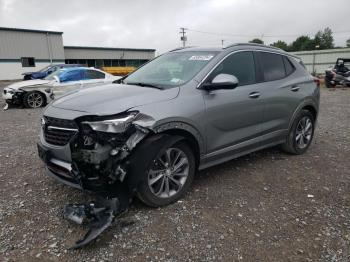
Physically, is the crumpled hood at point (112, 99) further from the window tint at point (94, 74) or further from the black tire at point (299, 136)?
the window tint at point (94, 74)

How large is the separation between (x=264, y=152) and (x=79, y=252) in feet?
12.6

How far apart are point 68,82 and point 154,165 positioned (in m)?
9.48

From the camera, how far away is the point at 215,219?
3.47 metres

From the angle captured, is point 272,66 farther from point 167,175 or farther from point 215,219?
point 215,219

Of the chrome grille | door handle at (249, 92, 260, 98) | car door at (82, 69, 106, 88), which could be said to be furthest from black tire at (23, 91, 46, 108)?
door handle at (249, 92, 260, 98)

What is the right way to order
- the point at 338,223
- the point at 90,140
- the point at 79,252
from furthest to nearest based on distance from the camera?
the point at 338,223, the point at 90,140, the point at 79,252

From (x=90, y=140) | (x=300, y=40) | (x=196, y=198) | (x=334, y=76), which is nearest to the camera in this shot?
(x=90, y=140)

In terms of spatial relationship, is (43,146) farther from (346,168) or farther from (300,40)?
(300,40)

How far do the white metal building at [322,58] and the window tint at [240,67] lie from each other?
1310 inches

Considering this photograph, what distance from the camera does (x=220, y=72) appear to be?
13.6 ft

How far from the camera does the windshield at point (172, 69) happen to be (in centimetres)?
404

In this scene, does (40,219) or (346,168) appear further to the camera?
(346,168)

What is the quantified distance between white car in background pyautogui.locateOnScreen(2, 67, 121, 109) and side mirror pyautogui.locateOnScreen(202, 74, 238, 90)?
8286 mm

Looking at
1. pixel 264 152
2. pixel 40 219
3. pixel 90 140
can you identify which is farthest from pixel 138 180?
pixel 264 152
